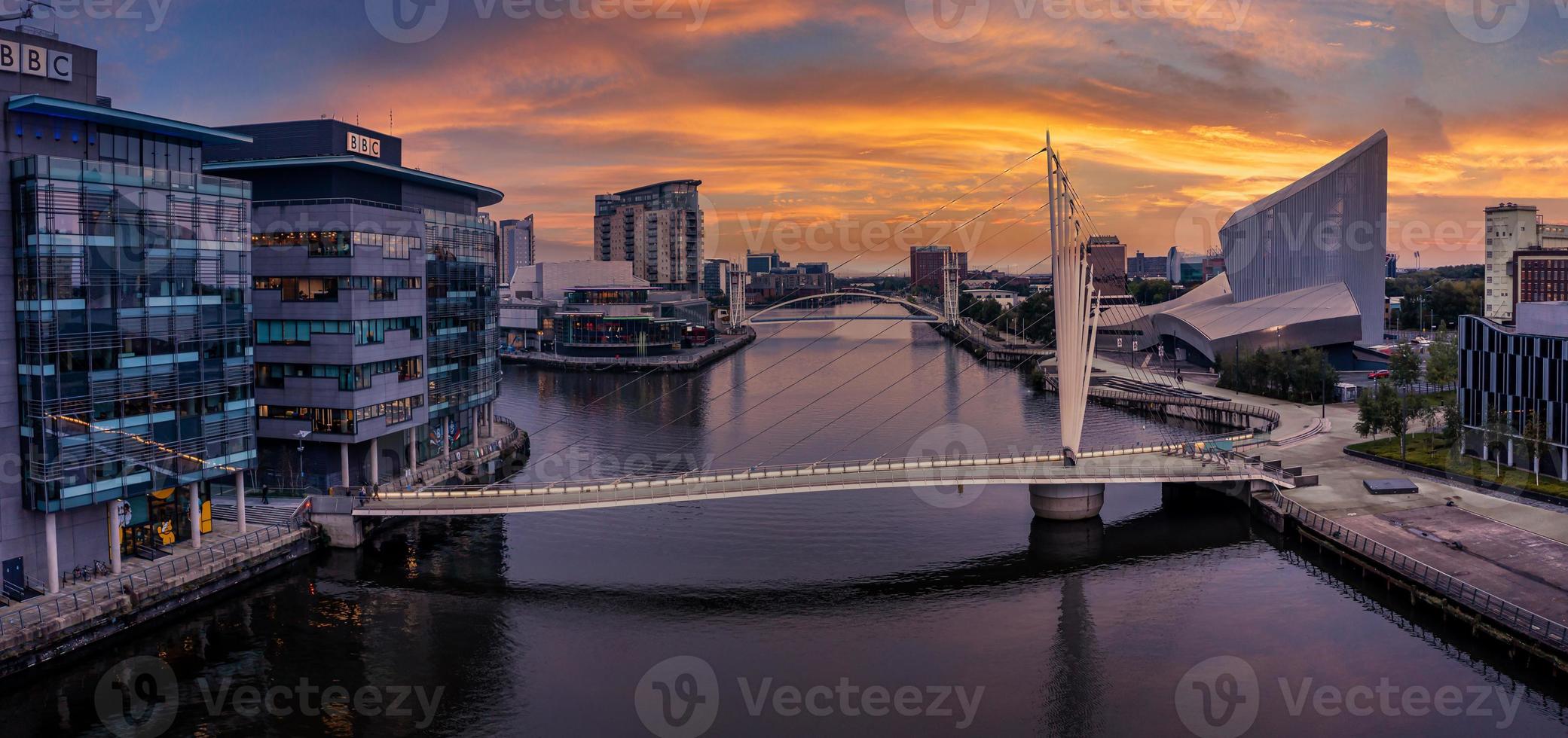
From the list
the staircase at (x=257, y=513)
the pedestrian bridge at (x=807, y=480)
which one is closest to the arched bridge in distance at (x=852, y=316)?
the pedestrian bridge at (x=807, y=480)

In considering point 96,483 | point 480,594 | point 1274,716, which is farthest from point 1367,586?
point 96,483

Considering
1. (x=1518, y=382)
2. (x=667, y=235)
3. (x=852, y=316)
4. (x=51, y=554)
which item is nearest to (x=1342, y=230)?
(x=1518, y=382)

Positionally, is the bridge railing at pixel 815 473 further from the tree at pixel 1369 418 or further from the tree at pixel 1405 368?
the tree at pixel 1405 368

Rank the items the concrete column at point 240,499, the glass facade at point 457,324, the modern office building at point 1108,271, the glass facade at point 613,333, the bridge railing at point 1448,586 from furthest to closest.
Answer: the modern office building at point 1108,271, the glass facade at point 613,333, the glass facade at point 457,324, the concrete column at point 240,499, the bridge railing at point 1448,586

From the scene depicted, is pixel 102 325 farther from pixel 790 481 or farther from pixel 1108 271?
pixel 1108 271

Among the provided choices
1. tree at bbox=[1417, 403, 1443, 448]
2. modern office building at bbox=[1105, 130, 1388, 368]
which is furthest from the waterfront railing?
modern office building at bbox=[1105, 130, 1388, 368]

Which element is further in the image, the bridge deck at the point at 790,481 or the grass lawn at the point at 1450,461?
the grass lawn at the point at 1450,461
